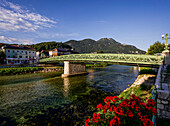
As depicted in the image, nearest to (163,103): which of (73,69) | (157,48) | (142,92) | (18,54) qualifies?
(142,92)

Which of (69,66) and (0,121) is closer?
(0,121)

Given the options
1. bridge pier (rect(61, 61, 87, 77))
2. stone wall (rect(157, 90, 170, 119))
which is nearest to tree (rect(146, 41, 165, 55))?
bridge pier (rect(61, 61, 87, 77))

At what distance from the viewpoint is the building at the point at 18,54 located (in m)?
52.2

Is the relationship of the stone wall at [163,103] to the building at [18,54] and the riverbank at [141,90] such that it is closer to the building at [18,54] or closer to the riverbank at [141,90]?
the riverbank at [141,90]

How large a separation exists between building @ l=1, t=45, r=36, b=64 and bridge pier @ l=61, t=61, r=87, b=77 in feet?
118

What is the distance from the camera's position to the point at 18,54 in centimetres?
5619

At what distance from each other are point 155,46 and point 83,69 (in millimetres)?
62819

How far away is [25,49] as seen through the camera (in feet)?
195

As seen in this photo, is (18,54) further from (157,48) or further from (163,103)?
(157,48)

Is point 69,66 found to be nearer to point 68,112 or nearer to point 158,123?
point 68,112

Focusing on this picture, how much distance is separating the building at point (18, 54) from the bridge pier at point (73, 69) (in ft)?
118

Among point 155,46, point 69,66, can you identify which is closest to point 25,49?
point 69,66

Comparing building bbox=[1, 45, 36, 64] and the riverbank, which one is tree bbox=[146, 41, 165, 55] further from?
building bbox=[1, 45, 36, 64]

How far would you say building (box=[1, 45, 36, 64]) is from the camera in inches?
2053
